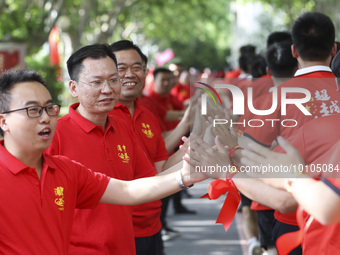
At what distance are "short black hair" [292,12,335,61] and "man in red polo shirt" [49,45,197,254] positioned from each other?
1.28 meters

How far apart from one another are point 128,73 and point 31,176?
189 cm

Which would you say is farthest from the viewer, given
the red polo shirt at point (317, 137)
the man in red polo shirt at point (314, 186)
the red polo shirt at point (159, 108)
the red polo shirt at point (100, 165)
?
the red polo shirt at point (159, 108)

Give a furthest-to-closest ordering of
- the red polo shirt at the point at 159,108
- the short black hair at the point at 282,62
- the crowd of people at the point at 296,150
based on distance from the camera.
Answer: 1. the red polo shirt at the point at 159,108
2. the short black hair at the point at 282,62
3. the crowd of people at the point at 296,150

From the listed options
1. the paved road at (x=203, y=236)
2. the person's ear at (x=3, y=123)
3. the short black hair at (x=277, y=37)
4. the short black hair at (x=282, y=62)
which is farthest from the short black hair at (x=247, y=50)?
the person's ear at (x=3, y=123)

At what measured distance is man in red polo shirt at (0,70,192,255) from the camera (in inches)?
100

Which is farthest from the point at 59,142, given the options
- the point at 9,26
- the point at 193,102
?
the point at 9,26

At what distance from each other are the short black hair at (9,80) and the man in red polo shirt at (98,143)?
0.61 meters

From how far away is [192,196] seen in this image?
36.1 feet

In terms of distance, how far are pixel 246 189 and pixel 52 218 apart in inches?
36.6

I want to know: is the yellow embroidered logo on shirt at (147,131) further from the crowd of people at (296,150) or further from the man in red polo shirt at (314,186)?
the man in red polo shirt at (314,186)

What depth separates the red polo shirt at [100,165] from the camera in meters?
3.21

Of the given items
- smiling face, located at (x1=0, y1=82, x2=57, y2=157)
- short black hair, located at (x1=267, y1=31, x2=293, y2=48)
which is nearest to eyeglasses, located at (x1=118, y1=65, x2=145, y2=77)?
smiling face, located at (x1=0, y1=82, x2=57, y2=157)

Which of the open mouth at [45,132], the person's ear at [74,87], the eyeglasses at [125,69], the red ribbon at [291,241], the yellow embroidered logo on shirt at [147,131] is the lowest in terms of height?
the red ribbon at [291,241]

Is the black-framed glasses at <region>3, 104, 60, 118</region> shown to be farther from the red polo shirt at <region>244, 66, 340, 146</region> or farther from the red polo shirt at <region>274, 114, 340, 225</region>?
the red polo shirt at <region>274, 114, 340, 225</region>
